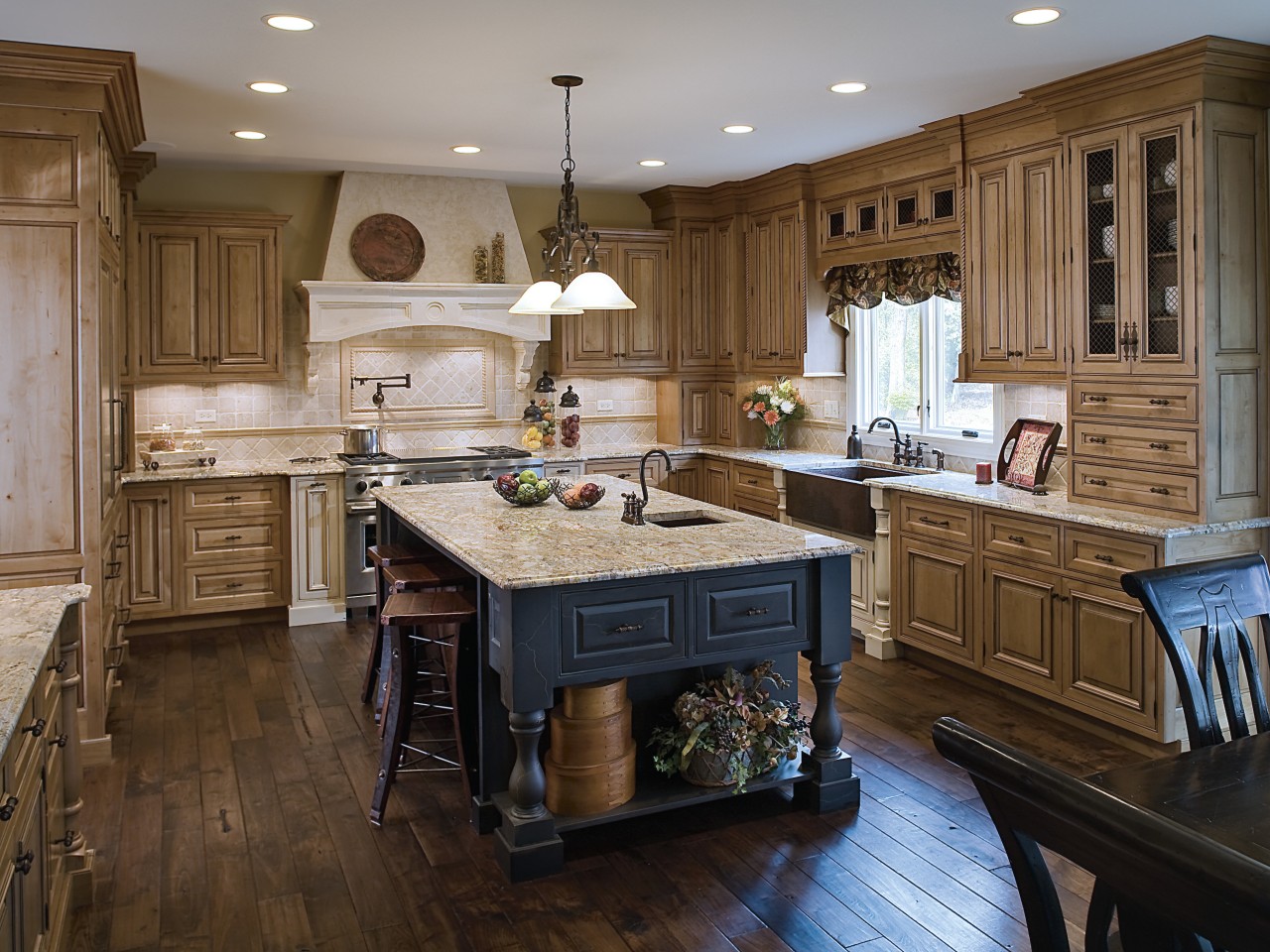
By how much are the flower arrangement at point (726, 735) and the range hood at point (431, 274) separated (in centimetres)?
381

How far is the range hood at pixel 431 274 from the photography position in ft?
21.7

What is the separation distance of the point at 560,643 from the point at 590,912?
2.48 feet

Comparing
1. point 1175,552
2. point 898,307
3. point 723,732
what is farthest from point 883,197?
point 723,732

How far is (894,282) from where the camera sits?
20.4 ft

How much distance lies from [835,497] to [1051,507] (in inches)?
58.4

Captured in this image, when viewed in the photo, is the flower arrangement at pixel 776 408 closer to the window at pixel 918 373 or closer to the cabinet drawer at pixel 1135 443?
the window at pixel 918 373

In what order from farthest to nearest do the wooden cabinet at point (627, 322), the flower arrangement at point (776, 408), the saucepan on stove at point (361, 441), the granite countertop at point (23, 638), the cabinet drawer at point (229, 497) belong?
the wooden cabinet at point (627, 322), the flower arrangement at point (776, 408), the saucepan on stove at point (361, 441), the cabinet drawer at point (229, 497), the granite countertop at point (23, 638)

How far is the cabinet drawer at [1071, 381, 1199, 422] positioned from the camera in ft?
13.7

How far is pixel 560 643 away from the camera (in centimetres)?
327

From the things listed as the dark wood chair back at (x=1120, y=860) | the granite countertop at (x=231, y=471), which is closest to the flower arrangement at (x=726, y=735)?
the dark wood chair back at (x=1120, y=860)

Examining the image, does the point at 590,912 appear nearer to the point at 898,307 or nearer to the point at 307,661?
the point at 307,661

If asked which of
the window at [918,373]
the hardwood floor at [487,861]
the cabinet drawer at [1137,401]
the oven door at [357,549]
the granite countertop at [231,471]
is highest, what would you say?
the window at [918,373]

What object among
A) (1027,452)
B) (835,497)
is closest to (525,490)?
(835,497)

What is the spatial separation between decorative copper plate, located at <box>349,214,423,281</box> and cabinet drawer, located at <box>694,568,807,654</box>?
4063mm
